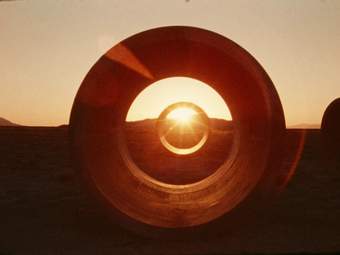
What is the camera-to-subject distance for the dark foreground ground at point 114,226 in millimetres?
4070

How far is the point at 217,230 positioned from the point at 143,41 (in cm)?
189

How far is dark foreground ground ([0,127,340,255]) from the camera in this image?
160 inches

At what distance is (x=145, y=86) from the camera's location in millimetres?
5340

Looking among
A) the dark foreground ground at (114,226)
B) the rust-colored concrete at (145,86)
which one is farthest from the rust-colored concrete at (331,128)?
the rust-colored concrete at (145,86)

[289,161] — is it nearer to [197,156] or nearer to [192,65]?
[197,156]

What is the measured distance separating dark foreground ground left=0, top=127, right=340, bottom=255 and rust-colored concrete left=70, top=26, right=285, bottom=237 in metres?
0.26

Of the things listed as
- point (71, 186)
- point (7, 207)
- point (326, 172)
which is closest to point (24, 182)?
point (71, 186)

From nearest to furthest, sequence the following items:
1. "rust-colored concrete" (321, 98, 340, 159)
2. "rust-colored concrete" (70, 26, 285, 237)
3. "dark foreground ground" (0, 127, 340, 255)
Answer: "dark foreground ground" (0, 127, 340, 255) < "rust-colored concrete" (70, 26, 285, 237) < "rust-colored concrete" (321, 98, 340, 159)

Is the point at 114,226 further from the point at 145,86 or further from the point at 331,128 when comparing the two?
the point at 331,128

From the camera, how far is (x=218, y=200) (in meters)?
4.62

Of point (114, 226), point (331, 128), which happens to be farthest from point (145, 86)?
point (331, 128)

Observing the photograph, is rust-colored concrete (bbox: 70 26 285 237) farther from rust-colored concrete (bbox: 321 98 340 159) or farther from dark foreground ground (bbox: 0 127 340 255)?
rust-colored concrete (bbox: 321 98 340 159)

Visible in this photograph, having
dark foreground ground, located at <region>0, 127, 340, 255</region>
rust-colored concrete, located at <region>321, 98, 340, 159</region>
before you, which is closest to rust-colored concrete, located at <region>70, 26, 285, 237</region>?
dark foreground ground, located at <region>0, 127, 340, 255</region>

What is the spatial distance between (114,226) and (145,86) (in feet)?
5.34
